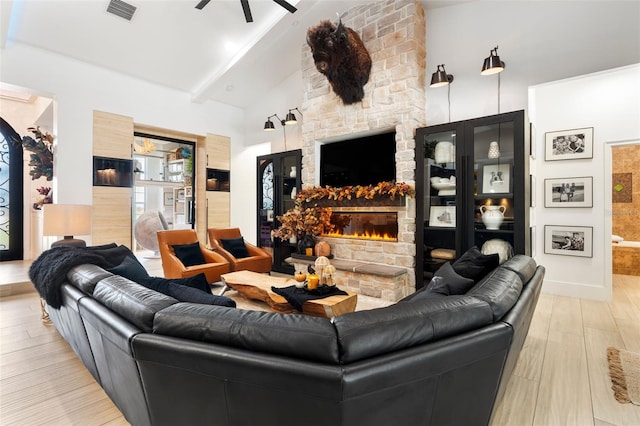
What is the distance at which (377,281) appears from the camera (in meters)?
4.40

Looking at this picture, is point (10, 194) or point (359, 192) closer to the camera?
point (359, 192)

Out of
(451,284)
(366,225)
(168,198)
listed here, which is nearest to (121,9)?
(366,225)

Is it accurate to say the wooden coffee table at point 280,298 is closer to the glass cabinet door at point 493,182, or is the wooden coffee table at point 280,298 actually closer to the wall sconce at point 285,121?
the glass cabinet door at point 493,182

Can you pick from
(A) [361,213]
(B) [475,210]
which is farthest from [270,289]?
(B) [475,210]

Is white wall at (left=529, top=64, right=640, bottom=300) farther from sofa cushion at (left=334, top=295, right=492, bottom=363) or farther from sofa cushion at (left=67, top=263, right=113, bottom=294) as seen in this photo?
sofa cushion at (left=67, top=263, right=113, bottom=294)

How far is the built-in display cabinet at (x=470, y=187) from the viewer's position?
373 cm

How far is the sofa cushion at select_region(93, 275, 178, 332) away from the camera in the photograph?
1.41 m

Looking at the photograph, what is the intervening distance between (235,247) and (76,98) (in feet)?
11.9

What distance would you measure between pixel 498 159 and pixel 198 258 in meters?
4.39

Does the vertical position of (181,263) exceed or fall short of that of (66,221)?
it falls short

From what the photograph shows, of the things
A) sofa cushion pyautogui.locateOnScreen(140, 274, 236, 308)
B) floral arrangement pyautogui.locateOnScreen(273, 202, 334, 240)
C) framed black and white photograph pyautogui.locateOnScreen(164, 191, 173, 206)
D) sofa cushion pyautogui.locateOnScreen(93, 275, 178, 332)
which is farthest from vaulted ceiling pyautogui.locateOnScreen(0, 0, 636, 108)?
sofa cushion pyautogui.locateOnScreen(93, 275, 178, 332)

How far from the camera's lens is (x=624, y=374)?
2.33 m

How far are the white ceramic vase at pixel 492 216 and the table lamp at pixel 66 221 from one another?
202 inches

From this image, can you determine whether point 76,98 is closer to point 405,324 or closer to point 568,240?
point 405,324
